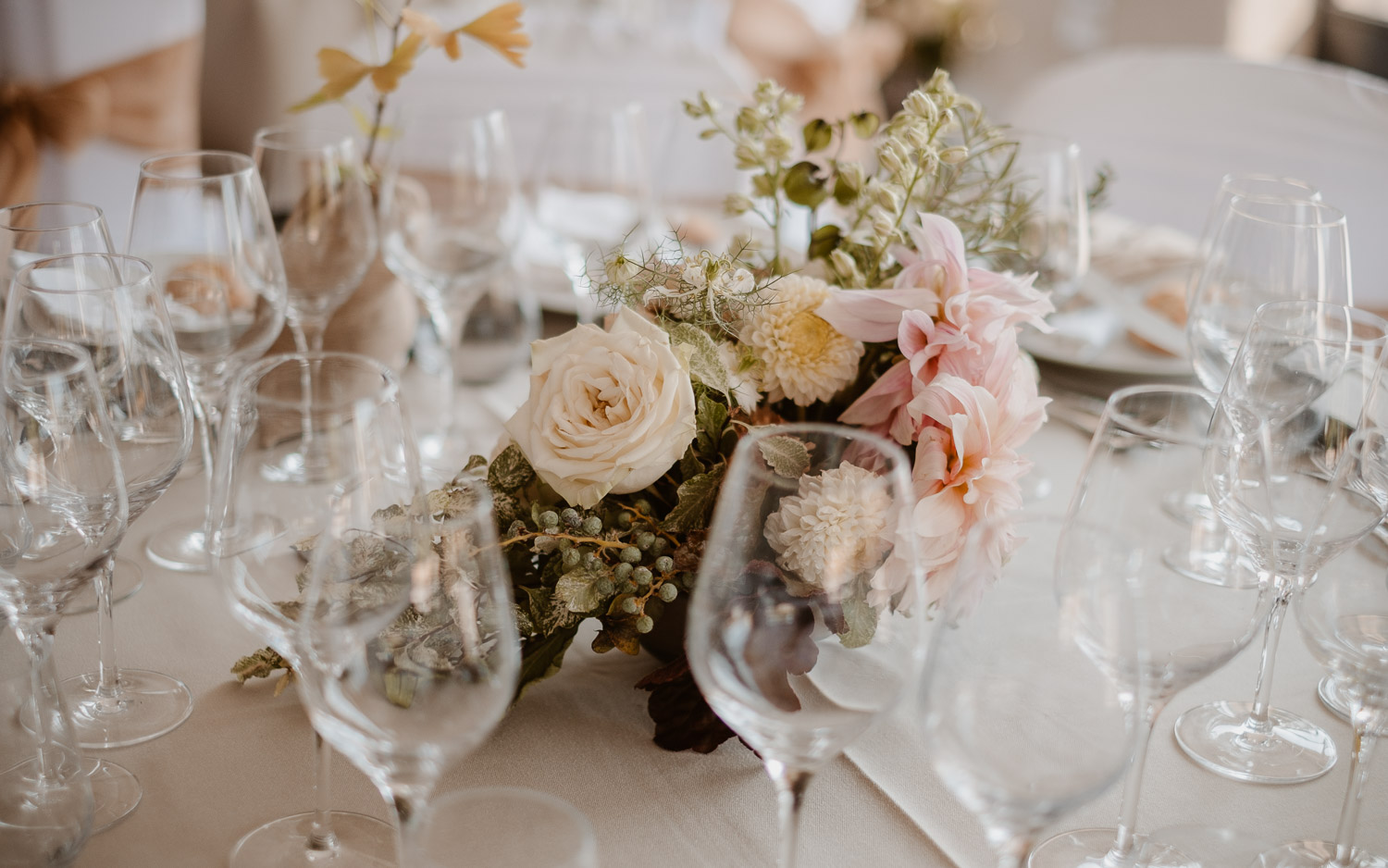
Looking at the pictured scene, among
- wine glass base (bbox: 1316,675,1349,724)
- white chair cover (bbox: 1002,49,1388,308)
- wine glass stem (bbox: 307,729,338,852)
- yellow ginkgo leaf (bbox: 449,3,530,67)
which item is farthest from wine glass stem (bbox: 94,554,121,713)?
white chair cover (bbox: 1002,49,1388,308)

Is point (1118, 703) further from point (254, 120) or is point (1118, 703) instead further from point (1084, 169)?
point (254, 120)

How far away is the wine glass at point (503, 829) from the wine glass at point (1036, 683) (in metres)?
0.20

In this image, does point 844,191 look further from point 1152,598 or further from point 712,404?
point 1152,598

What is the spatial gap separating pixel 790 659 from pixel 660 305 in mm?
325

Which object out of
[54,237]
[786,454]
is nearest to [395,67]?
[54,237]

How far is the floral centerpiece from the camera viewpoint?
31.2 inches

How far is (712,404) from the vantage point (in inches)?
33.6

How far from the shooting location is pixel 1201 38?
4578 millimetres

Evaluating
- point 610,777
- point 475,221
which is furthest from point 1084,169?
point 610,777

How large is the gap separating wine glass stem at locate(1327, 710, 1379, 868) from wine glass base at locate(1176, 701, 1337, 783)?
83mm

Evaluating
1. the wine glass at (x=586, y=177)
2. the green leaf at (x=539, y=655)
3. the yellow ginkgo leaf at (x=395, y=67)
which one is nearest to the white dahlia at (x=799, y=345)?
the green leaf at (x=539, y=655)

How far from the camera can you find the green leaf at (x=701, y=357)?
84cm

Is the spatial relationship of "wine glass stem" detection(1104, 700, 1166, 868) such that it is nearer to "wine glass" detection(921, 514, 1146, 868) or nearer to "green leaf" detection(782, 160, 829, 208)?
"wine glass" detection(921, 514, 1146, 868)

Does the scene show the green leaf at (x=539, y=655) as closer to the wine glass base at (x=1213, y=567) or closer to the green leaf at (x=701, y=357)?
the green leaf at (x=701, y=357)
